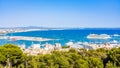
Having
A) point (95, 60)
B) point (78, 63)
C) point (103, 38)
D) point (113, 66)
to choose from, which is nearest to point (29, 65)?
point (78, 63)

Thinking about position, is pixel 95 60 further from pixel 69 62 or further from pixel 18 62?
pixel 18 62

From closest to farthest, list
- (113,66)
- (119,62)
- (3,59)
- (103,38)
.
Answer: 1. (113,66)
2. (119,62)
3. (3,59)
4. (103,38)

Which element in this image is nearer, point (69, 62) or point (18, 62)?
point (69, 62)

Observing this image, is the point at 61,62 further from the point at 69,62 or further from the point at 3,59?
the point at 3,59

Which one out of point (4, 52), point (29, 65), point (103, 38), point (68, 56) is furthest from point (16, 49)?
point (103, 38)

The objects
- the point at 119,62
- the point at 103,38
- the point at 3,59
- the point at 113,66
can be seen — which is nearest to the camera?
the point at 113,66

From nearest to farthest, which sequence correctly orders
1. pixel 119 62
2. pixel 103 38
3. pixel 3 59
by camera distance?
pixel 119 62, pixel 3 59, pixel 103 38

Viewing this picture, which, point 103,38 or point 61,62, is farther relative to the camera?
point 103,38

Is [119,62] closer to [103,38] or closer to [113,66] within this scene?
[113,66]
